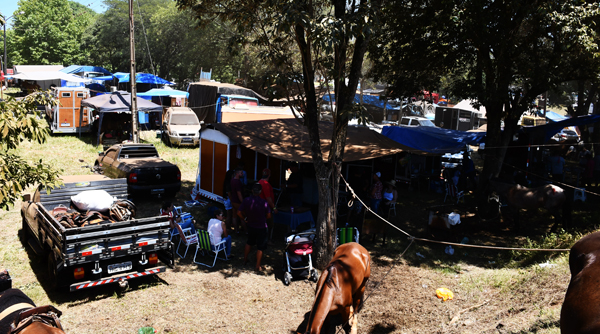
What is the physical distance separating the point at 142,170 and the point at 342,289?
326 inches

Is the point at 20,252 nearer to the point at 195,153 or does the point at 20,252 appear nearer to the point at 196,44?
the point at 195,153

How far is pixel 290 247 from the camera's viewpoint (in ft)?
26.5

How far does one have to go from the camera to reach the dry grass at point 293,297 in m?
6.20

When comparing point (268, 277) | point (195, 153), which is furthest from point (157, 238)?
point (195, 153)

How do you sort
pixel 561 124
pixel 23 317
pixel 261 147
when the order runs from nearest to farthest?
1. pixel 23 317
2. pixel 261 147
3. pixel 561 124

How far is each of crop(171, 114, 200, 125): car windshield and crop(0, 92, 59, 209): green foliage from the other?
16051 mm

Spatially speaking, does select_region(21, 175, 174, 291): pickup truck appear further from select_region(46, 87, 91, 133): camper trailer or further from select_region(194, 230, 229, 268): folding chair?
select_region(46, 87, 91, 133): camper trailer

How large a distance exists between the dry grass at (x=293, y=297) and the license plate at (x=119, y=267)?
1.62 feet

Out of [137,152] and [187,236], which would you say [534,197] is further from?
[137,152]

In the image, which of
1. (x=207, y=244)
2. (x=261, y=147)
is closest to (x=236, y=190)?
(x=261, y=147)

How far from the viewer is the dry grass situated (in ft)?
20.4

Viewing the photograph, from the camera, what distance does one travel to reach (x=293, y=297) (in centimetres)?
751

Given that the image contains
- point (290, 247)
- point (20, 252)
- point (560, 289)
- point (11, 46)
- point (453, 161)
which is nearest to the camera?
point (560, 289)

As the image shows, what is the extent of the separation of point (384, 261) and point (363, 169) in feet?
15.0
